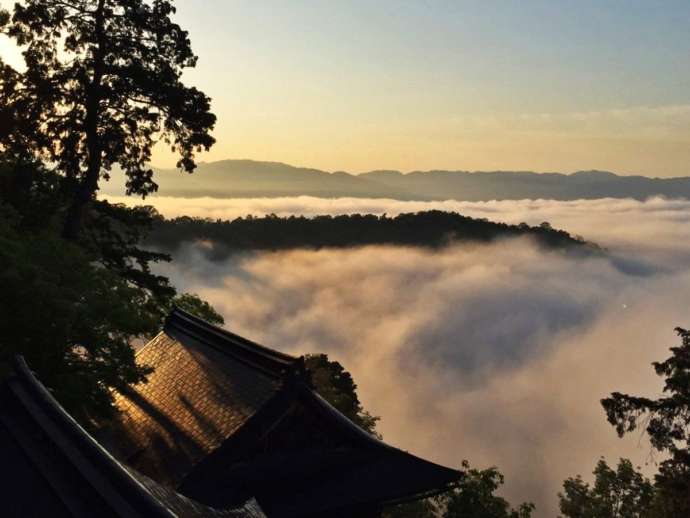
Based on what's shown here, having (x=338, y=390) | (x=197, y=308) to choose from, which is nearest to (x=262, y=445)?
(x=197, y=308)

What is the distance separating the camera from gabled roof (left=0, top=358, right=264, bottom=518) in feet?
17.6

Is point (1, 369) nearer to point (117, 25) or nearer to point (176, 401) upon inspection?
point (176, 401)

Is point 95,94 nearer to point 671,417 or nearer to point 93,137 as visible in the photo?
point 93,137

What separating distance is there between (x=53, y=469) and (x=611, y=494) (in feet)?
147

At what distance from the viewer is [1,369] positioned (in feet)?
42.4

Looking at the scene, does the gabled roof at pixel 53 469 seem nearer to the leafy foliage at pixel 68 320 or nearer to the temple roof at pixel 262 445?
the leafy foliage at pixel 68 320

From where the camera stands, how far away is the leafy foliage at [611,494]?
1540 inches

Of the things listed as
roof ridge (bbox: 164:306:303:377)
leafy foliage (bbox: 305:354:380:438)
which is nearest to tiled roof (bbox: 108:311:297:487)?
roof ridge (bbox: 164:306:303:377)

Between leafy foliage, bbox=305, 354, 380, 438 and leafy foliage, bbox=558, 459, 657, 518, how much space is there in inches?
618

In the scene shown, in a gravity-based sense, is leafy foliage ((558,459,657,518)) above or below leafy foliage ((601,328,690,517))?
below

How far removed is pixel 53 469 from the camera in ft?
19.2

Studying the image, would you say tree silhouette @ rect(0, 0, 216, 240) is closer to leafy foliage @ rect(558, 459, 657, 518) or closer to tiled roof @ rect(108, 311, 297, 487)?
tiled roof @ rect(108, 311, 297, 487)

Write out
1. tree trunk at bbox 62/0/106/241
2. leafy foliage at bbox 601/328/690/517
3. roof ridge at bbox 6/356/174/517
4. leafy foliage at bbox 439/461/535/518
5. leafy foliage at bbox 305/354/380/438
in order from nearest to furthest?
roof ridge at bbox 6/356/174/517, leafy foliage at bbox 601/328/690/517, tree trunk at bbox 62/0/106/241, leafy foliage at bbox 439/461/535/518, leafy foliage at bbox 305/354/380/438

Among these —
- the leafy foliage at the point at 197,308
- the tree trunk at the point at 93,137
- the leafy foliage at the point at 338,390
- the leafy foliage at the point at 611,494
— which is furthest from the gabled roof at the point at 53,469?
the leafy foliage at the point at 338,390
